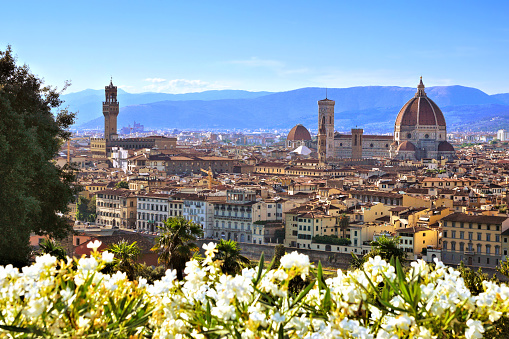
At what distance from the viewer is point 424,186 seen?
2522 inches

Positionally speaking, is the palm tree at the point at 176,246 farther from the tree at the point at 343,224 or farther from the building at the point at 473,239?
the tree at the point at 343,224

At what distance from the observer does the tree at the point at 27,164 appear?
A: 1343cm

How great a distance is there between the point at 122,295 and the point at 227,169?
91521 millimetres

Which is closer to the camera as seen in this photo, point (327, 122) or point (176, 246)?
point (176, 246)

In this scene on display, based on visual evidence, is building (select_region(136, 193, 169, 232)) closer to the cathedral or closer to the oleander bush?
the oleander bush

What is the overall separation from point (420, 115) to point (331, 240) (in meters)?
90.5

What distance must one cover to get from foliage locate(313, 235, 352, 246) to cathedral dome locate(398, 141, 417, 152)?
79544 millimetres

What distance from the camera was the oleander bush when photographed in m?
5.36

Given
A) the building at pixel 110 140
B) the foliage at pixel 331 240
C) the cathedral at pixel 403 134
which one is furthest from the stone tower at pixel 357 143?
the foliage at pixel 331 240

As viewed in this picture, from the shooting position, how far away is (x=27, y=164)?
14242 millimetres

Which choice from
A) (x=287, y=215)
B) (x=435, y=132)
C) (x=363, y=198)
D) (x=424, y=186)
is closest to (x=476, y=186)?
(x=424, y=186)

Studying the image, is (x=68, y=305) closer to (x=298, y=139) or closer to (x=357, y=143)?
(x=357, y=143)

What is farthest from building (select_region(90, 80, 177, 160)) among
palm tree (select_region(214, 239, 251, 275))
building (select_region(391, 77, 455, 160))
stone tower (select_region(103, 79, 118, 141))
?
palm tree (select_region(214, 239, 251, 275))

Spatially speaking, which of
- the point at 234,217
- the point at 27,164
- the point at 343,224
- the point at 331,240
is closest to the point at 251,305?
the point at 27,164
